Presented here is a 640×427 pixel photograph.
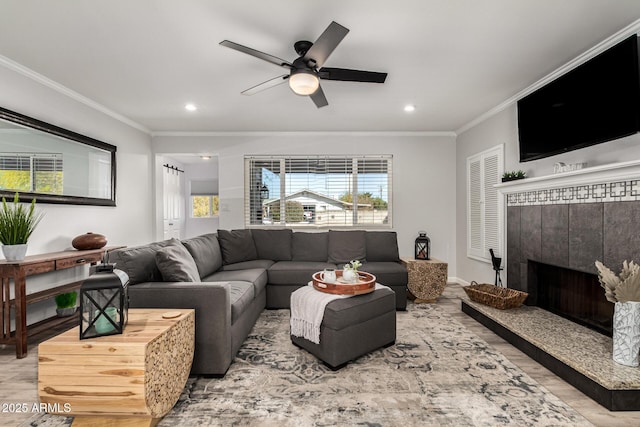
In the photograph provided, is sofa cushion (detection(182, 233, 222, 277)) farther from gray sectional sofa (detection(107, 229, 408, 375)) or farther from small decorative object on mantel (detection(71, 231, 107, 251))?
small decorative object on mantel (detection(71, 231, 107, 251))

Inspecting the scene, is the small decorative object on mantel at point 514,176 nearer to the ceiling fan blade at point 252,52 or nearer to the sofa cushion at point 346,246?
the sofa cushion at point 346,246

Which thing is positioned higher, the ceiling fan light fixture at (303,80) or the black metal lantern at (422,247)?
the ceiling fan light fixture at (303,80)

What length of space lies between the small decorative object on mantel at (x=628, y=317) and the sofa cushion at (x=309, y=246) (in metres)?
3.05

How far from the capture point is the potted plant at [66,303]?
11.1 ft

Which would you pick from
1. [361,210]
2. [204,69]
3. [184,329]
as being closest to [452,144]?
[361,210]

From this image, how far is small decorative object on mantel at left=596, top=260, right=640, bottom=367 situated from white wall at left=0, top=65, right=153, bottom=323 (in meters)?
5.07

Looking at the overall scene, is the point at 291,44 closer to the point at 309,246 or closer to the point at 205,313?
the point at 205,313

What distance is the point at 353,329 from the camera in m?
2.38

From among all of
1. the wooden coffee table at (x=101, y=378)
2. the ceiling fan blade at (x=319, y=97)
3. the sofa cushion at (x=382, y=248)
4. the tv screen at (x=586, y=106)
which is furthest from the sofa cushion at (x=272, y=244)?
the tv screen at (x=586, y=106)

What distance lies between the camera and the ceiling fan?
2020 millimetres

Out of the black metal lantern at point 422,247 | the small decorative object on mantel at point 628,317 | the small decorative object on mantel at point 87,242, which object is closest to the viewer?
the small decorative object on mantel at point 628,317

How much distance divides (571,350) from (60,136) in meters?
5.30

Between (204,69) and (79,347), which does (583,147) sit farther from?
(79,347)

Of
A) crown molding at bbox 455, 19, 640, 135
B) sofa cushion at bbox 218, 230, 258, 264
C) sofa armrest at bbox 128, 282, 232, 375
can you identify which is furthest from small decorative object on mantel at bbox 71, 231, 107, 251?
crown molding at bbox 455, 19, 640, 135
